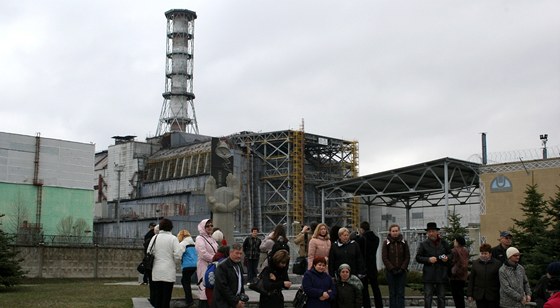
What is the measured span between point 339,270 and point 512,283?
9.80 feet

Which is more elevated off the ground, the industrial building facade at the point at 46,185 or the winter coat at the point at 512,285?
the industrial building facade at the point at 46,185

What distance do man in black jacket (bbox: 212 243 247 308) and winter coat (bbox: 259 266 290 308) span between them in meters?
0.31

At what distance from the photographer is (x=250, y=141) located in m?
72.4

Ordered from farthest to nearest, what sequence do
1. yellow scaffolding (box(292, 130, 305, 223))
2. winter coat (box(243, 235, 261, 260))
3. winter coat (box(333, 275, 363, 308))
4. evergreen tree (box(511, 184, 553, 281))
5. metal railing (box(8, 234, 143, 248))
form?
yellow scaffolding (box(292, 130, 305, 223)), metal railing (box(8, 234, 143, 248)), winter coat (box(243, 235, 261, 260)), evergreen tree (box(511, 184, 553, 281)), winter coat (box(333, 275, 363, 308))

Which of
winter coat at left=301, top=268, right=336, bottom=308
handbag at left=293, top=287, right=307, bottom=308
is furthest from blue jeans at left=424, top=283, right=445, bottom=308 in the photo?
handbag at left=293, top=287, right=307, bottom=308

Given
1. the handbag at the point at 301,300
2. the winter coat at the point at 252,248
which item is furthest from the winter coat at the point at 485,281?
the winter coat at the point at 252,248

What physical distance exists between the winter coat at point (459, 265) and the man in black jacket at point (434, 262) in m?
0.75

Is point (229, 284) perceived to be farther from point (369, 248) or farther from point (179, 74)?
point (179, 74)

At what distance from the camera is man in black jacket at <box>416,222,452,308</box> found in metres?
13.6

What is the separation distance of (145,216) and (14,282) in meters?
49.3

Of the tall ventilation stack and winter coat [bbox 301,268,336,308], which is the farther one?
the tall ventilation stack

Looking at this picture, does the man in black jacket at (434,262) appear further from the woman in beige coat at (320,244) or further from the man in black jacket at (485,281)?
the woman in beige coat at (320,244)

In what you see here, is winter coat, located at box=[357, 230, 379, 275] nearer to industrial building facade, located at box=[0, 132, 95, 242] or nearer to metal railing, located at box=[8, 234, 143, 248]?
metal railing, located at box=[8, 234, 143, 248]

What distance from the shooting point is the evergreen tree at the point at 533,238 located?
695 inches
